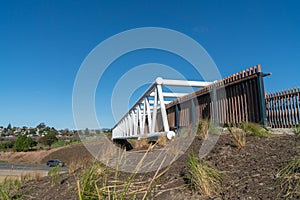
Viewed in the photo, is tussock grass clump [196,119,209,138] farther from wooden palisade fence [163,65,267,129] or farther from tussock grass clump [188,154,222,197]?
tussock grass clump [188,154,222,197]

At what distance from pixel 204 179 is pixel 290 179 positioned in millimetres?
869

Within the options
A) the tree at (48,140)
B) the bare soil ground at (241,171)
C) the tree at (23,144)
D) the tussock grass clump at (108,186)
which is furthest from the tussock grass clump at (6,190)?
the tree at (48,140)

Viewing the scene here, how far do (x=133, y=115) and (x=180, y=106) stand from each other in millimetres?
3251

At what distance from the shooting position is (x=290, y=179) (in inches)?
91.0

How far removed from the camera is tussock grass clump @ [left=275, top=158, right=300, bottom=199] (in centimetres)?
210

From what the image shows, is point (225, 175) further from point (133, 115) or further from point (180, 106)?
point (133, 115)

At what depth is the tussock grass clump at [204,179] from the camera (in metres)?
2.56

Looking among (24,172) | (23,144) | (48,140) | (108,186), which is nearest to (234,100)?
(108,186)

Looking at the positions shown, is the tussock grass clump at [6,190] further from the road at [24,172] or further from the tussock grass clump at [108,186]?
the tussock grass clump at [108,186]

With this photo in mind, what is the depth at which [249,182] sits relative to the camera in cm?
252

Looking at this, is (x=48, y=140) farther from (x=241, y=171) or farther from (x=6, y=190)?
(x=241, y=171)

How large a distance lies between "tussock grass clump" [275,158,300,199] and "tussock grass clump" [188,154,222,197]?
2.11 ft

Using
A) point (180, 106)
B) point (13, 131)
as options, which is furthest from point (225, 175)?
point (13, 131)

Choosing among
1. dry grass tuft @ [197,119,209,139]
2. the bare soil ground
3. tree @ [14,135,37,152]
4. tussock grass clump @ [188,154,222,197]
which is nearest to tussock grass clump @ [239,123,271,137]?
the bare soil ground
